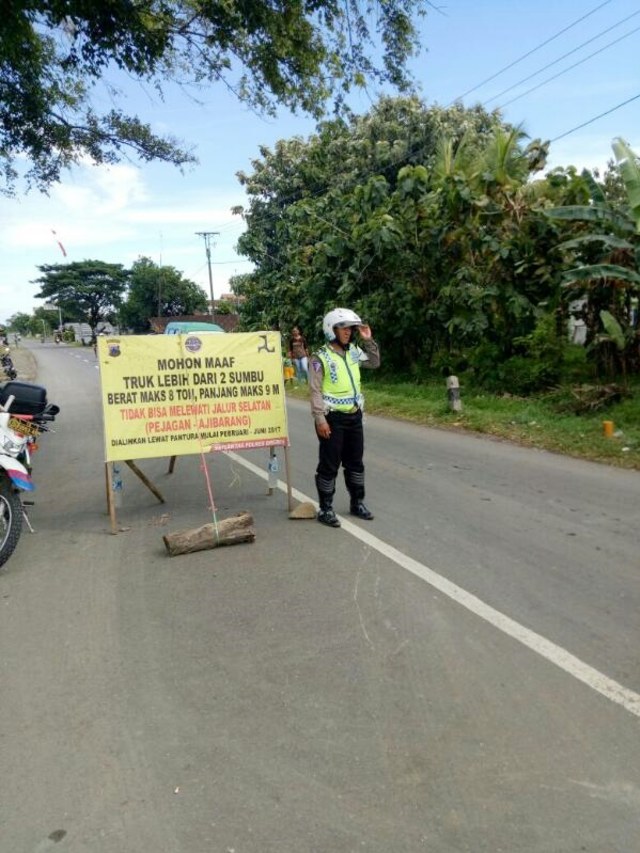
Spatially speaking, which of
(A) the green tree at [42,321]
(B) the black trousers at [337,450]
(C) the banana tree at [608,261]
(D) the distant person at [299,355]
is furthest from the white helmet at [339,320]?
(A) the green tree at [42,321]

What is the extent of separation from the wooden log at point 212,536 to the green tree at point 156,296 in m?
64.5

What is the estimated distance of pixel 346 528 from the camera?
588 cm

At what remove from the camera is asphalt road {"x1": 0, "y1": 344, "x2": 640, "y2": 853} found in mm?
2479

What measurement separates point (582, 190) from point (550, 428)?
5462 millimetres

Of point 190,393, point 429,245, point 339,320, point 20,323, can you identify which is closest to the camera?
point 339,320

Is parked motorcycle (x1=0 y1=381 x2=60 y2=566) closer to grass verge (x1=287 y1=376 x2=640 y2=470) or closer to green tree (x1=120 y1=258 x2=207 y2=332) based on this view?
grass verge (x1=287 y1=376 x2=640 y2=470)

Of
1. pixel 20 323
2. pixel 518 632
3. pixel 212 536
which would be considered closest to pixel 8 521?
pixel 212 536

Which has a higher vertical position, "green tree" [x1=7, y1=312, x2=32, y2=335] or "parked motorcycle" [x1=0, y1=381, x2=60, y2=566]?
"green tree" [x1=7, y1=312, x2=32, y2=335]

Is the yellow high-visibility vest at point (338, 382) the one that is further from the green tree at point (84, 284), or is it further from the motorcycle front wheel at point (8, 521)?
the green tree at point (84, 284)

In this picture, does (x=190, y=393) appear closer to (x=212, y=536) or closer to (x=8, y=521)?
(x=212, y=536)

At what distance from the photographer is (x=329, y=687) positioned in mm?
3336

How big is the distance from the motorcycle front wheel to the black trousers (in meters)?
2.41

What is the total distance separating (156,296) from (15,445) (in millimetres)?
66439

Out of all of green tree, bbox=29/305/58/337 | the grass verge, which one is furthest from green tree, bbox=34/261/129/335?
the grass verge
